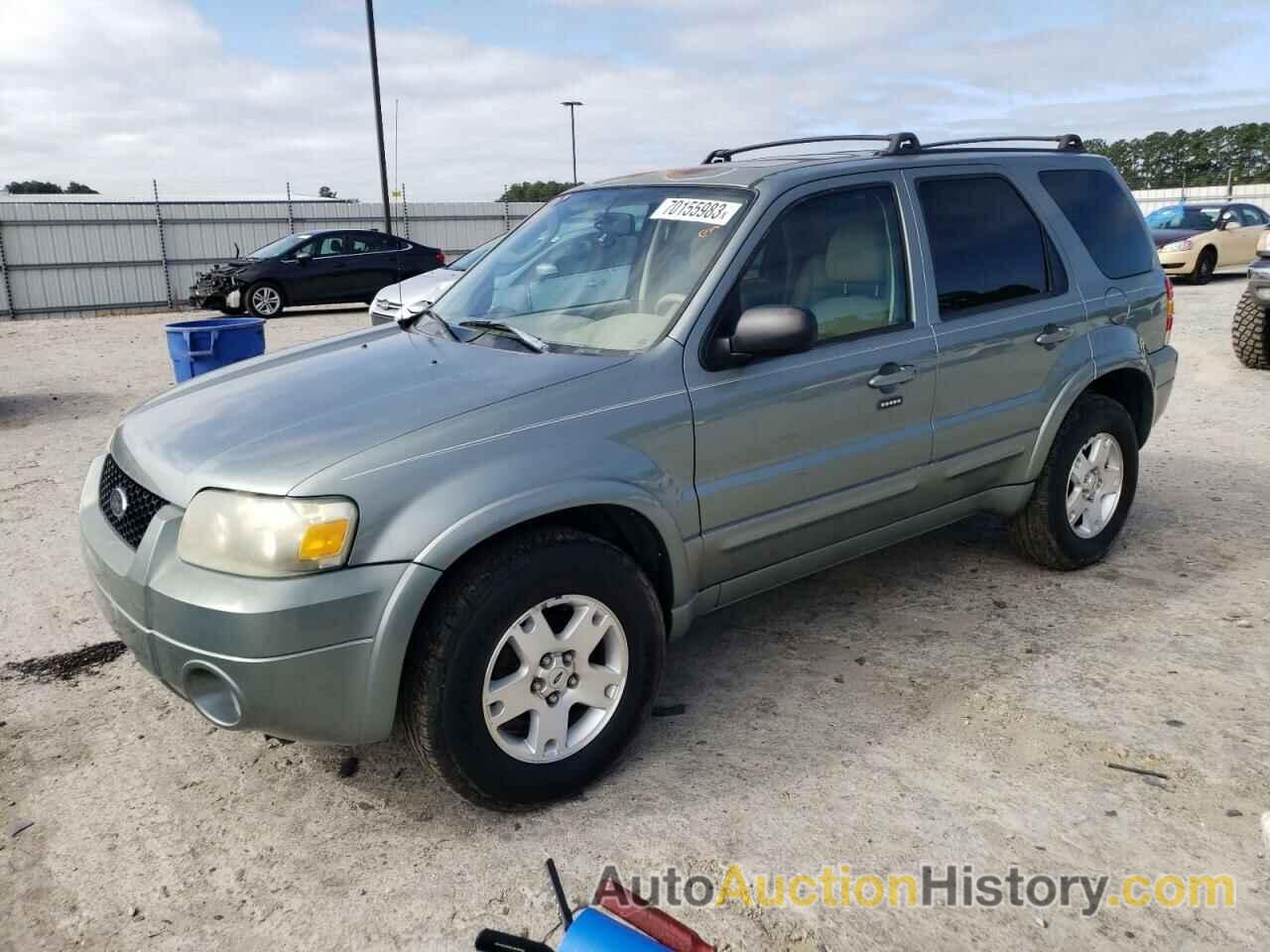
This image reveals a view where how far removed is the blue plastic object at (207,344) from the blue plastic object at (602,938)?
5.35m

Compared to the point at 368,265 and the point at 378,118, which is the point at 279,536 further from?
the point at 378,118

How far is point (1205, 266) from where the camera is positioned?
18125mm

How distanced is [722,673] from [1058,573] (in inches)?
71.4

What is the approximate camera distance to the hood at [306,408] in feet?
8.49

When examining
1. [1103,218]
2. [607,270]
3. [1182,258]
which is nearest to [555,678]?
[607,270]

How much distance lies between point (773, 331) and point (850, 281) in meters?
0.72

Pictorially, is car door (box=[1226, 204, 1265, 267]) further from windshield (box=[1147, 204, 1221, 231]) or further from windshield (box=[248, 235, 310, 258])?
windshield (box=[248, 235, 310, 258])

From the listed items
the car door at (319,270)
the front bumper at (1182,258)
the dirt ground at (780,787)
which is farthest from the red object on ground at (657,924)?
the front bumper at (1182,258)

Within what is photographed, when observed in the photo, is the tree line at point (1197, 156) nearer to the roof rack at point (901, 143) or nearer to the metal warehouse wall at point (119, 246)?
the metal warehouse wall at point (119, 246)

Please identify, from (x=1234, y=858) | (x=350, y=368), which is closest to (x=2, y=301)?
→ (x=350, y=368)

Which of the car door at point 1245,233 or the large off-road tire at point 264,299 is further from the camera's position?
the car door at point 1245,233

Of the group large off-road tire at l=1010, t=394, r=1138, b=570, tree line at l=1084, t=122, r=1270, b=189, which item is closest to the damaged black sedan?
large off-road tire at l=1010, t=394, r=1138, b=570

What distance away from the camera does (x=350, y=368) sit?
10.5 feet

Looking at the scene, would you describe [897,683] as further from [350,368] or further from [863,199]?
[350,368]
